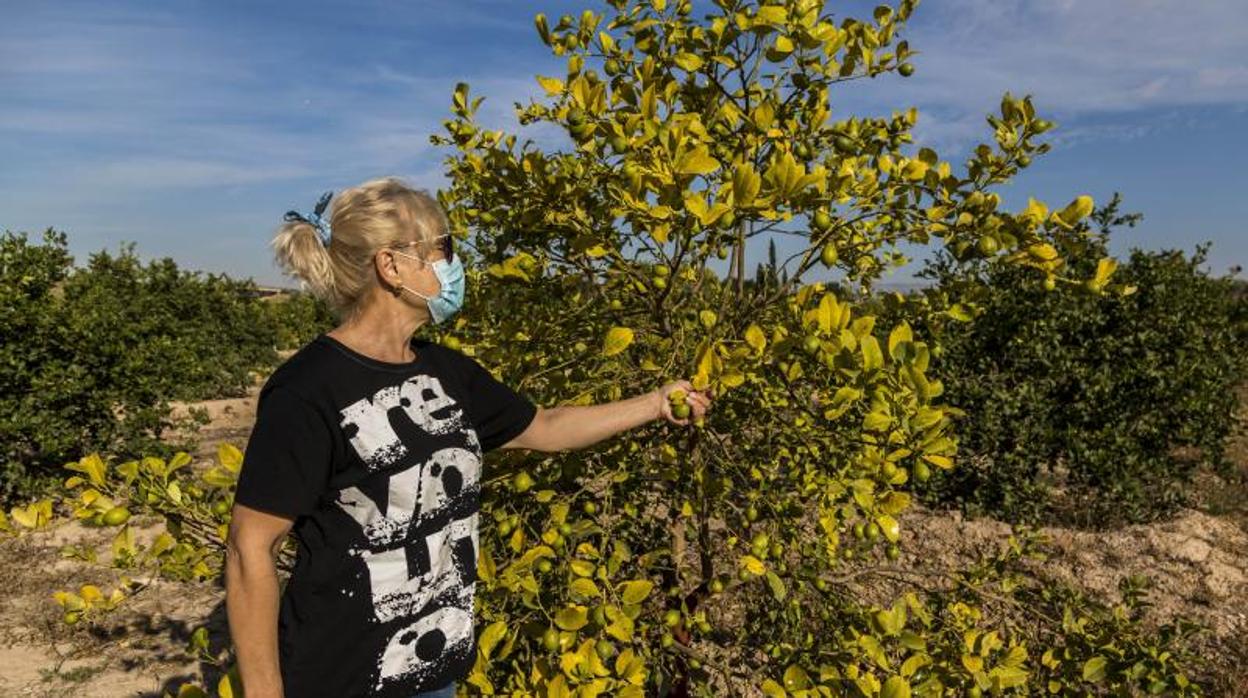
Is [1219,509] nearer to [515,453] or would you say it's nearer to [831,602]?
[831,602]

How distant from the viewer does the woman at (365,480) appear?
4.53 ft

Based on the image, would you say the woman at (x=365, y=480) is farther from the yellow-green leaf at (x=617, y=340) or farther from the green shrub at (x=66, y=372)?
the green shrub at (x=66, y=372)

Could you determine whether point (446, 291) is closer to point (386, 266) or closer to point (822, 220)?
point (386, 266)

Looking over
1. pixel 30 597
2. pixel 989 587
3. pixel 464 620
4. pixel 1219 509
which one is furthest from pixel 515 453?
pixel 1219 509

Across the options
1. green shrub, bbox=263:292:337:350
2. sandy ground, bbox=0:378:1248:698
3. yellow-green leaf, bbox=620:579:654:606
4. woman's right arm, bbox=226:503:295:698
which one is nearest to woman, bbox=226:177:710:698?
woman's right arm, bbox=226:503:295:698

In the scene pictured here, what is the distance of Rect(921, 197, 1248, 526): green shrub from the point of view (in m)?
6.12

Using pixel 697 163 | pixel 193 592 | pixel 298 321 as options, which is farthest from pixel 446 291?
pixel 298 321

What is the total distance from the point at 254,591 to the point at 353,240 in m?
0.71

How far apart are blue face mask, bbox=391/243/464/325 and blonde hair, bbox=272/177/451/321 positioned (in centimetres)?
6

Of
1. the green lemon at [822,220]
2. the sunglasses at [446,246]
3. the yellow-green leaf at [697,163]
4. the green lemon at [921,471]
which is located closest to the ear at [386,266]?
the sunglasses at [446,246]

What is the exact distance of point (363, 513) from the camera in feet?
4.96

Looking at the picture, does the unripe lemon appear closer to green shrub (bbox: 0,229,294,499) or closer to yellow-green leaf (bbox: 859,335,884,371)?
yellow-green leaf (bbox: 859,335,884,371)

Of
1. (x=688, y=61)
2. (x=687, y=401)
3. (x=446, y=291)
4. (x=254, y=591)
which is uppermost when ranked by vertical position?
(x=688, y=61)

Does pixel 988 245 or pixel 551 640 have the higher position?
pixel 988 245
